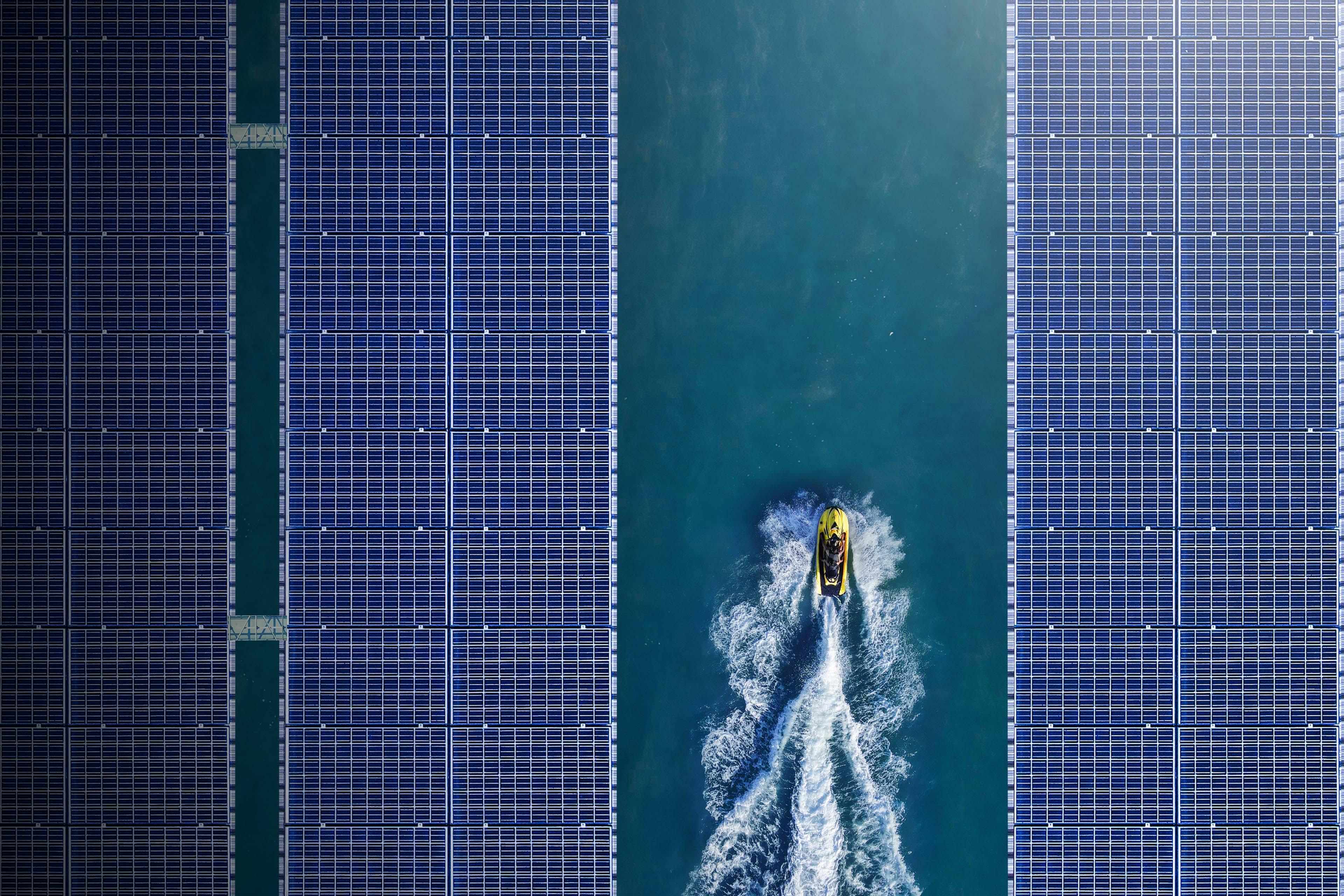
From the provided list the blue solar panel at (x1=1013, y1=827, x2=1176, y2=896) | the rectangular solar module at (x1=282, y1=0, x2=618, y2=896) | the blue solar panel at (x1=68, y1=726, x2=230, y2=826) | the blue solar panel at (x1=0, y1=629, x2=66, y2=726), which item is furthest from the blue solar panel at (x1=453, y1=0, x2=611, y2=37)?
the blue solar panel at (x1=1013, y1=827, x2=1176, y2=896)

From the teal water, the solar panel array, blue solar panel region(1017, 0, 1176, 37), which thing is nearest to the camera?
blue solar panel region(1017, 0, 1176, 37)

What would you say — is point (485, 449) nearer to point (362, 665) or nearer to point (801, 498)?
point (362, 665)

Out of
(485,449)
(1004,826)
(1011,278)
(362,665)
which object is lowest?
(1004,826)

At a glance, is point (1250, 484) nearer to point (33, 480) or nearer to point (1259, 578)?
point (1259, 578)

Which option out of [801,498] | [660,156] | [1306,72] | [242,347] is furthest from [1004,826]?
[242,347]

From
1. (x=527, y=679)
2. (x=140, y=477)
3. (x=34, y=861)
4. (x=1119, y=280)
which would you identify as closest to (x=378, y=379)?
(x=140, y=477)

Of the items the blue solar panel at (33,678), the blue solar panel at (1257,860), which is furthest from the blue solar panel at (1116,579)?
the blue solar panel at (33,678)

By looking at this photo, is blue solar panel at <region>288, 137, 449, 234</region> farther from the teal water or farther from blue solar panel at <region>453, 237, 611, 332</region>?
the teal water
